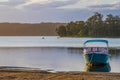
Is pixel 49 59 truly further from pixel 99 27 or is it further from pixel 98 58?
pixel 99 27

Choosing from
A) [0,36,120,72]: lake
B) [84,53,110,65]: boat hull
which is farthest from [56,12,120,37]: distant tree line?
[84,53,110,65]: boat hull

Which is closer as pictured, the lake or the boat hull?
the lake

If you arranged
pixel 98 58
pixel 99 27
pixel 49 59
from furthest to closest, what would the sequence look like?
pixel 99 27, pixel 49 59, pixel 98 58

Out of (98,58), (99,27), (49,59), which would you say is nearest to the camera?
(98,58)

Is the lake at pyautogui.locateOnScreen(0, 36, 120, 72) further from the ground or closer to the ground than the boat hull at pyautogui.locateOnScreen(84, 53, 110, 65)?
closer to the ground

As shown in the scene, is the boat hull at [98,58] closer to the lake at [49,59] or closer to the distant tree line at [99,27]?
the lake at [49,59]

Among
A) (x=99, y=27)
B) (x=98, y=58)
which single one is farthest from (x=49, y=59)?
(x=99, y=27)

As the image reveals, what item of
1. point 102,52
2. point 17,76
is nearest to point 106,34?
point 102,52

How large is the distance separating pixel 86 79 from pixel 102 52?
19.7 meters

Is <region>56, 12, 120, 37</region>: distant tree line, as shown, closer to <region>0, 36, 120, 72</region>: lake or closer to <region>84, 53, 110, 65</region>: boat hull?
<region>0, 36, 120, 72</region>: lake

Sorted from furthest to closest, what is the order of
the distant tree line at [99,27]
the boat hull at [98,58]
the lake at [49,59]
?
1. the distant tree line at [99,27]
2. the boat hull at [98,58]
3. the lake at [49,59]

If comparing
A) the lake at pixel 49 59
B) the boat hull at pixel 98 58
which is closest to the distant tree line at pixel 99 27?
the lake at pixel 49 59

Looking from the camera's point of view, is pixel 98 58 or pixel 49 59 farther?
pixel 49 59

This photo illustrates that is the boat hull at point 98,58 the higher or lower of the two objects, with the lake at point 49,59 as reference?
higher
